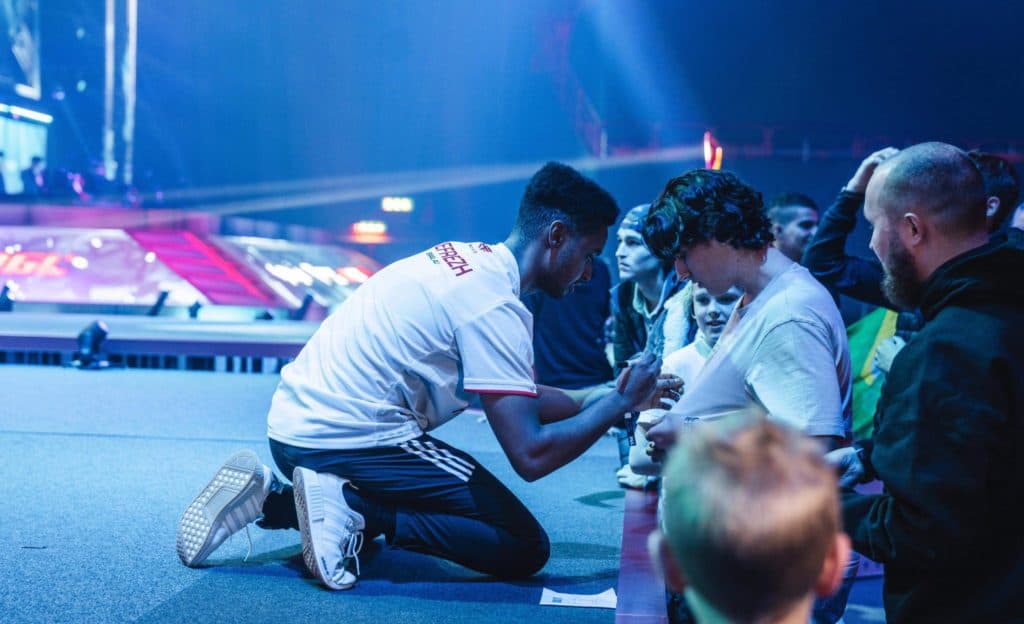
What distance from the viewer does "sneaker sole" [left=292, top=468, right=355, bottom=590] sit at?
2.56 metres

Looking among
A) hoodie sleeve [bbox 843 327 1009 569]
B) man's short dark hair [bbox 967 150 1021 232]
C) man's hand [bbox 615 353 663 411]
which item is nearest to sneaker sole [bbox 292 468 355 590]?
man's hand [bbox 615 353 663 411]

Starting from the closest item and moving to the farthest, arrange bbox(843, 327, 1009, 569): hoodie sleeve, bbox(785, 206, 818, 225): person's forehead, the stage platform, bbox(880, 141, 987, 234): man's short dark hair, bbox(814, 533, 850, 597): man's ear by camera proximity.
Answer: bbox(814, 533, 850, 597): man's ear, bbox(843, 327, 1009, 569): hoodie sleeve, bbox(880, 141, 987, 234): man's short dark hair, bbox(785, 206, 818, 225): person's forehead, the stage platform

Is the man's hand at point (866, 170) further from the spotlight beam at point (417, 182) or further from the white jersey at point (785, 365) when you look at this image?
the spotlight beam at point (417, 182)

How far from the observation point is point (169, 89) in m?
14.0

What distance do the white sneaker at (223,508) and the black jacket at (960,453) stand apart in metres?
1.85

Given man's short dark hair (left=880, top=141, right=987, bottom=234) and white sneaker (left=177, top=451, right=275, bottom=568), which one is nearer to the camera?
man's short dark hair (left=880, top=141, right=987, bottom=234)

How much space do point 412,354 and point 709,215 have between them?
1026mm

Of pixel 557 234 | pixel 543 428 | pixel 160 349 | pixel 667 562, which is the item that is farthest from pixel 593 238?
pixel 160 349

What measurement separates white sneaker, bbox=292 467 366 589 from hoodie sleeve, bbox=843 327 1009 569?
160 cm

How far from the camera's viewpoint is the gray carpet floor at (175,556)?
2416 mm

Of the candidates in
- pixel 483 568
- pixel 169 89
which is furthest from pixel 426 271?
pixel 169 89

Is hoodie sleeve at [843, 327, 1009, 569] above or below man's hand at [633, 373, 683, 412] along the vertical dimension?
above

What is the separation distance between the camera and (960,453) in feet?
4.27

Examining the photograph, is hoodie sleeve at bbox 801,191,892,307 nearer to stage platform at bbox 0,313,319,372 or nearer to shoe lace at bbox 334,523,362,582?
shoe lace at bbox 334,523,362,582
